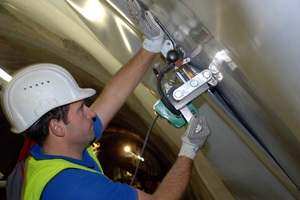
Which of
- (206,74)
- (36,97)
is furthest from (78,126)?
(206,74)

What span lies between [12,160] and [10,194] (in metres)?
2.27

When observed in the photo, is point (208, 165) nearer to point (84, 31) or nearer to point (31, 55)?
point (84, 31)

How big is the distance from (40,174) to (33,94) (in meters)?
0.34

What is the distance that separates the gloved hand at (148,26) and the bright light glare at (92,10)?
38cm

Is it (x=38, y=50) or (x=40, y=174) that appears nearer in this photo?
(x=40, y=174)

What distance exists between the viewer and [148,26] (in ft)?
3.47

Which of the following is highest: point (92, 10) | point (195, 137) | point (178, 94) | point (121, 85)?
point (92, 10)

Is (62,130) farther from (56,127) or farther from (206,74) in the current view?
(206,74)

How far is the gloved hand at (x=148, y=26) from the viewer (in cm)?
101

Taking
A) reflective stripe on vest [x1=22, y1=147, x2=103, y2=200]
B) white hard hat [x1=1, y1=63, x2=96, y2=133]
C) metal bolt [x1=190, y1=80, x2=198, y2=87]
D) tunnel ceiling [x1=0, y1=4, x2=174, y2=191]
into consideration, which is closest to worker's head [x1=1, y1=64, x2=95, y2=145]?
white hard hat [x1=1, y1=63, x2=96, y2=133]

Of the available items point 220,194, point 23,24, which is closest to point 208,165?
point 220,194

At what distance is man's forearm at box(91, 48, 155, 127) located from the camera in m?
1.29

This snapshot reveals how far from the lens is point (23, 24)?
178 cm

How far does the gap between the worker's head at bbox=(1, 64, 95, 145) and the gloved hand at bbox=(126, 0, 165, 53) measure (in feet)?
1.38
